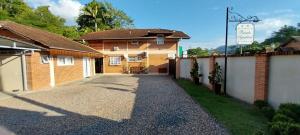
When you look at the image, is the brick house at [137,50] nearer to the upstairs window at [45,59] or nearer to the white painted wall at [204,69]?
the white painted wall at [204,69]

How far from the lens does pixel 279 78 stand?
19.1ft

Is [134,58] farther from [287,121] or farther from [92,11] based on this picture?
[287,121]

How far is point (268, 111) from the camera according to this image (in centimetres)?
577

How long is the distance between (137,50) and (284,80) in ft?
67.6

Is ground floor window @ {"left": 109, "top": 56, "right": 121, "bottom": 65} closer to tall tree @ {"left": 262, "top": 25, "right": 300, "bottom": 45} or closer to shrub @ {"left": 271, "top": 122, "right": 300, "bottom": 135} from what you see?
shrub @ {"left": 271, "top": 122, "right": 300, "bottom": 135}

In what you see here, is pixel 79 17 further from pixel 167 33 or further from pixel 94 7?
pixel 167 33

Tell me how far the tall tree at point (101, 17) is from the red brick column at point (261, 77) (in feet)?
120

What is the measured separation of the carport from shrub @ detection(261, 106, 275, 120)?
11533 mm

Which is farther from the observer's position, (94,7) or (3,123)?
(94,7)

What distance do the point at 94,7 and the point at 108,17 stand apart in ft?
13.4

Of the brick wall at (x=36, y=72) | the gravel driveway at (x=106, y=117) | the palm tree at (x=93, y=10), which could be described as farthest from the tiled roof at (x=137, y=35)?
the gravel driveway at (x=106, y=117)

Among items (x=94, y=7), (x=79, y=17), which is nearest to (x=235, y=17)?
(x=94, y=7)

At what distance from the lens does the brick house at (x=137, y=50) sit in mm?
24891

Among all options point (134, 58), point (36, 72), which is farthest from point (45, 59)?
point (134, 58)
